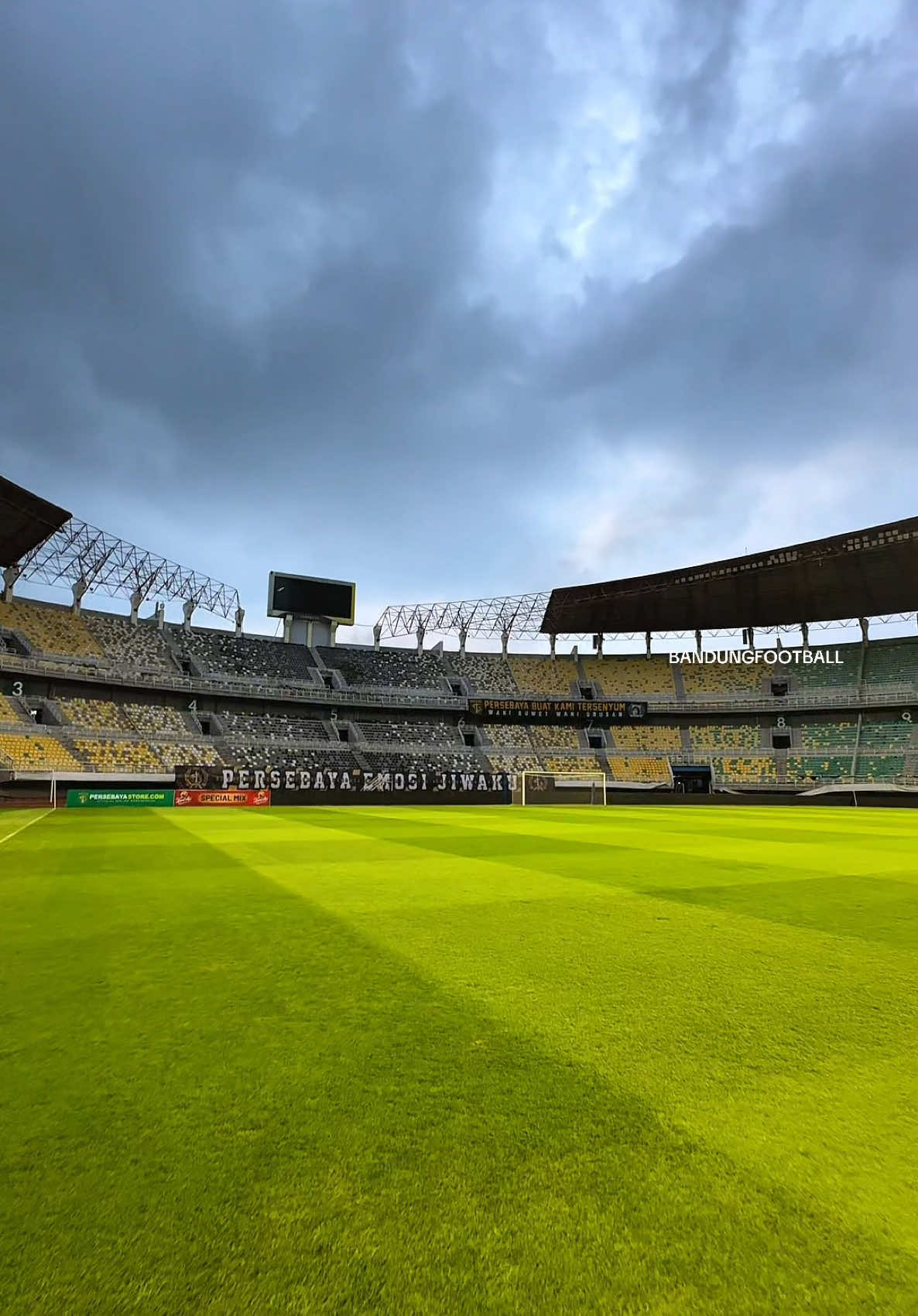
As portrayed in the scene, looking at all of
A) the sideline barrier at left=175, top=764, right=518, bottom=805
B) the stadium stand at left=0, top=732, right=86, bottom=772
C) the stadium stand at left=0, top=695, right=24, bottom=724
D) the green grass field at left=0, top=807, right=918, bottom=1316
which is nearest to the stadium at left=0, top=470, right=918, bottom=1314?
the green grass field at left=0, top=807, right=918, bottom=1316

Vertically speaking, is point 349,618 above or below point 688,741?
above

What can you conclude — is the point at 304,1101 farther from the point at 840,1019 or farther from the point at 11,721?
the point at 11,721

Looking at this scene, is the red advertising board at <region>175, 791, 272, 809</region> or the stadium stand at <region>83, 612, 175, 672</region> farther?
the stadium stand at <region>83, 612, 175, 672</region>

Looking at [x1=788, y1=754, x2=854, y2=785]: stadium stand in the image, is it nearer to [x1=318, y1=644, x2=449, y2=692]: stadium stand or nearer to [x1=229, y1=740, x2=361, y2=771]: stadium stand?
[x1=318, y1=644, x2=449, y2=692]: stadium stand

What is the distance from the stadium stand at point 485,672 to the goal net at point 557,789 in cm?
1420

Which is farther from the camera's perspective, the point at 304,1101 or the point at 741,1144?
the point at 304,1101

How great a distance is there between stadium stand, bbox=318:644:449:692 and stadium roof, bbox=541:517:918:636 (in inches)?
495

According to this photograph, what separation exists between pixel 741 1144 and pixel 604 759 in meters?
59.1

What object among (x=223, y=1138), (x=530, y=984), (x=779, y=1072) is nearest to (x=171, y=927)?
(x=530, y=984)

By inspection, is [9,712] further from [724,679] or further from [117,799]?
[724,679]

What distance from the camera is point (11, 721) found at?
41.2 meters

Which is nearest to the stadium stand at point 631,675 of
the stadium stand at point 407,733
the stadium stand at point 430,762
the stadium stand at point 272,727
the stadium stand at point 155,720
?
the stadium stand at point 430,762

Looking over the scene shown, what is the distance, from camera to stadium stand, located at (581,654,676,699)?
66812mm

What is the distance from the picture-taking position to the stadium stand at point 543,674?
68312mm
